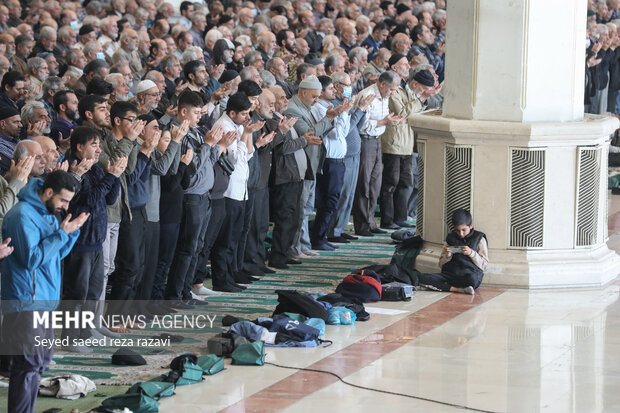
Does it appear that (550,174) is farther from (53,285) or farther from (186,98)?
(53,285)

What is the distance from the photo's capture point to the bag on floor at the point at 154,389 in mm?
8234

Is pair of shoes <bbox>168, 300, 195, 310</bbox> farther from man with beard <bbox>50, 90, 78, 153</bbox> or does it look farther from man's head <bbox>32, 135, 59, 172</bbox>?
man's head <bbox>32, 135, 59, 172</bbox>

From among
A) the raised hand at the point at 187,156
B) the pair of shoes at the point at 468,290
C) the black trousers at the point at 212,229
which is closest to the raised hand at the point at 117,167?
the raised hand at the point at 187,156

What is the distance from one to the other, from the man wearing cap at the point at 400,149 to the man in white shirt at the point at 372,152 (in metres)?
0.25

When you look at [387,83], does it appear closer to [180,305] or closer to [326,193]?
[326,193]

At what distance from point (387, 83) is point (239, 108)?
3322mm

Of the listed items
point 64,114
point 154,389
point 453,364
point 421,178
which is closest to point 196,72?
point 64,114

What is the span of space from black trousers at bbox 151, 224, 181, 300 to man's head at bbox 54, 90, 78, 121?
152 centimetres

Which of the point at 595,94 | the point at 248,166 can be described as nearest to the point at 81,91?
the point at 248,166

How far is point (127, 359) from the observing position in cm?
919

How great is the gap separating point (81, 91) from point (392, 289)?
4.03m

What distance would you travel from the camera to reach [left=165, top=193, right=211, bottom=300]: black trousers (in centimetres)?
1091

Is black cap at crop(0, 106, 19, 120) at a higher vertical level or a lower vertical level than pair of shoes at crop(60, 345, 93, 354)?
higher

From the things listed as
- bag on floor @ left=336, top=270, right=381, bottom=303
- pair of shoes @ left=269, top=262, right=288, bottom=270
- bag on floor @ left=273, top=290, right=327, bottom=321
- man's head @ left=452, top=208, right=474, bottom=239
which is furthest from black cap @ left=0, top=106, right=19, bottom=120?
man's head @ left=452, top=208, right=474, bottom=239
